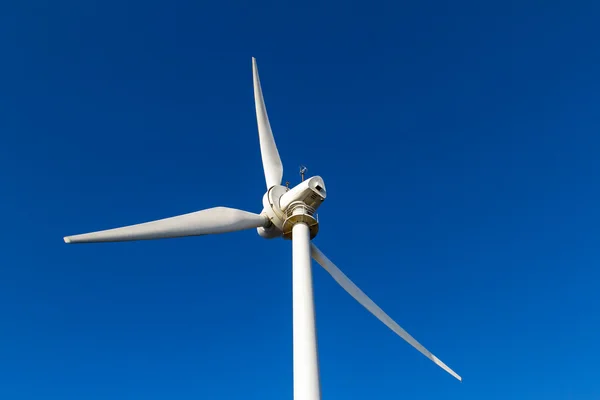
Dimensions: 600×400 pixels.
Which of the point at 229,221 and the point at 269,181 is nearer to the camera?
the point at 229,221

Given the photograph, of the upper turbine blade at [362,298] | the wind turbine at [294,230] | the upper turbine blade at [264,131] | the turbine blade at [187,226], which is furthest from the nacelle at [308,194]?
the upper turbine blade at [264,131]

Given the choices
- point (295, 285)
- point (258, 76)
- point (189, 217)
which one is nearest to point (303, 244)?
point (295, 285)

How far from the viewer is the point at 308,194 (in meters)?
20.7

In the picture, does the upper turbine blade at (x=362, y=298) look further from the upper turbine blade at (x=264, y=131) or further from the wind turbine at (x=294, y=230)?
the upper turbine blade at (x=264, y=131)

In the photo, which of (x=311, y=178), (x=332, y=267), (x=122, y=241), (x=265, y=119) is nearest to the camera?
(x=122, y=241)

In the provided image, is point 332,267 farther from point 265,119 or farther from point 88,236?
point 88,236

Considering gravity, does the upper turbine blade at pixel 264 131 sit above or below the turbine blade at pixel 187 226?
above

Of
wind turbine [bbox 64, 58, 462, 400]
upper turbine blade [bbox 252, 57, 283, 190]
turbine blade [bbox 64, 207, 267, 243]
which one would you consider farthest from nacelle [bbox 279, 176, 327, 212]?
upper turbine blade [bbox 252, 57, 283, 190]

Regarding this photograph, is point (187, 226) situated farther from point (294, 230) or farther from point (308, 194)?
point (308, 194)

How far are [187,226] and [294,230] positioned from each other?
13.9ft

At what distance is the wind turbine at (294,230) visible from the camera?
1653 cm

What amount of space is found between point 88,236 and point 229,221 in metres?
5.45

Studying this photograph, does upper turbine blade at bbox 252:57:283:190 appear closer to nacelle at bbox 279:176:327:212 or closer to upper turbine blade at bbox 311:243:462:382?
nacelle at bbox 279:176:327:212

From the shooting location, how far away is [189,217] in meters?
19.4
